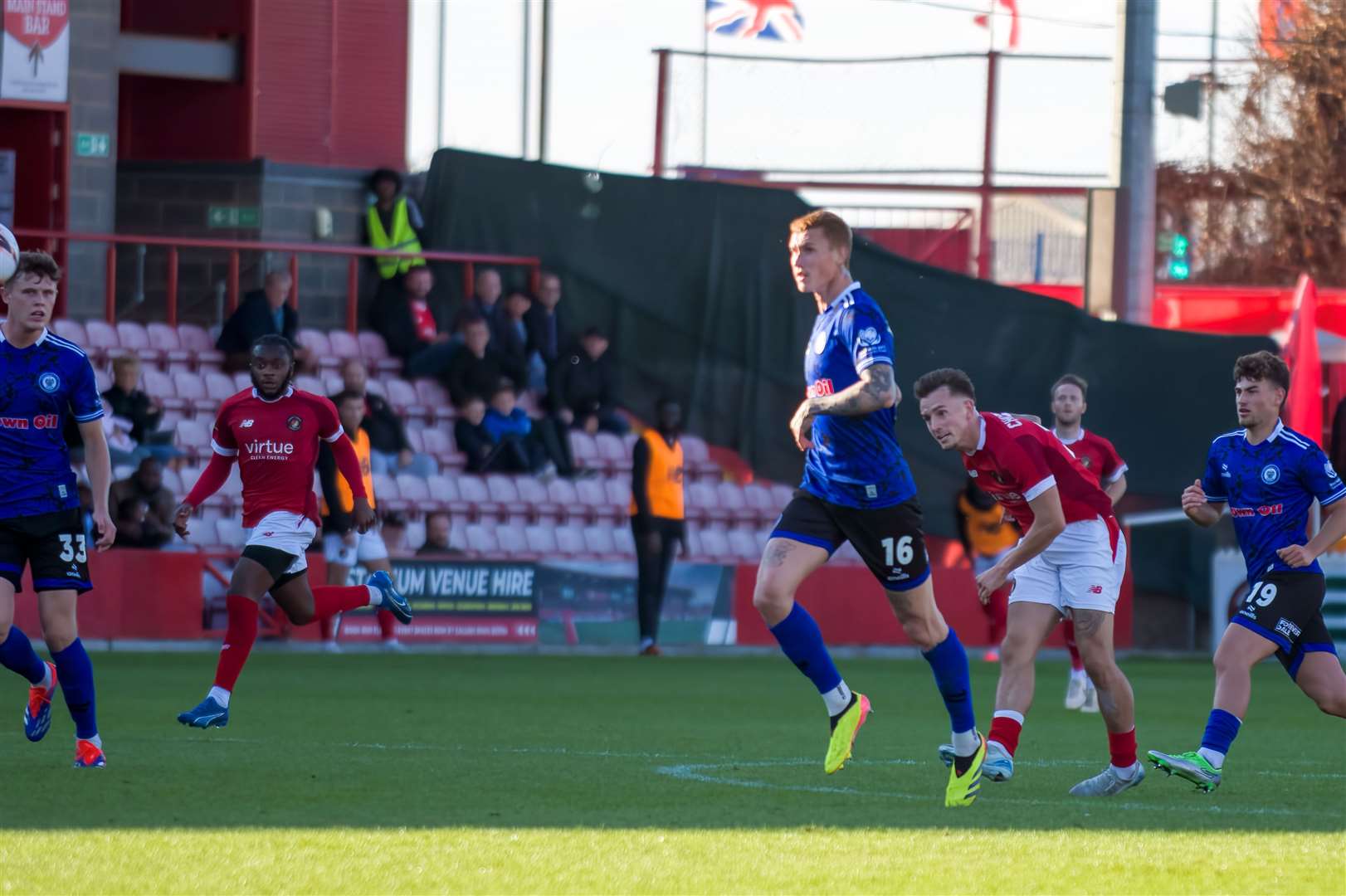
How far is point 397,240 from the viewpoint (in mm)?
23000

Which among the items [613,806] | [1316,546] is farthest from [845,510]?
[1316,546]

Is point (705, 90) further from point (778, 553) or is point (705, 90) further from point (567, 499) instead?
point (778, 553)

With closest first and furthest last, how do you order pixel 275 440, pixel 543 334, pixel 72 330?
pixel 275 440 → pixel 72 330 → pixel 543 334

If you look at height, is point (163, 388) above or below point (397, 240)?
below

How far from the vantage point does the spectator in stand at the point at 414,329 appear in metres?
21.8

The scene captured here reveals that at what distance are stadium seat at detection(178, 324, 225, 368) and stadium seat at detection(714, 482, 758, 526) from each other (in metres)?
5.19

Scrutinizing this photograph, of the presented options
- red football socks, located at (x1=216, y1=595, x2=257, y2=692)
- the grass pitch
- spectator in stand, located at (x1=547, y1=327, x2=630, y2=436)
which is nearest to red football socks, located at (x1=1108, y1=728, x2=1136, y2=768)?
the grass pitch

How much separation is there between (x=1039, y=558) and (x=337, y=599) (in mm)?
4106

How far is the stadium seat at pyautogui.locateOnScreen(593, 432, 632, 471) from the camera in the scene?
22156 millimetres

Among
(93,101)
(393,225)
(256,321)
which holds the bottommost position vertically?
(256,321)

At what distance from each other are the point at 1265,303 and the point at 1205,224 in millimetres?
9358

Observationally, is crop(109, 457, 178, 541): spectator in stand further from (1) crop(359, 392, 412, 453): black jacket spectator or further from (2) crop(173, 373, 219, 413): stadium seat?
(1) crop(359, 392, 412, 453): black jacket spectator

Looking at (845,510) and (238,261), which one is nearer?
(845,510)

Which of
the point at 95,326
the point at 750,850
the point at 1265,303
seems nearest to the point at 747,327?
the point at 95,326
